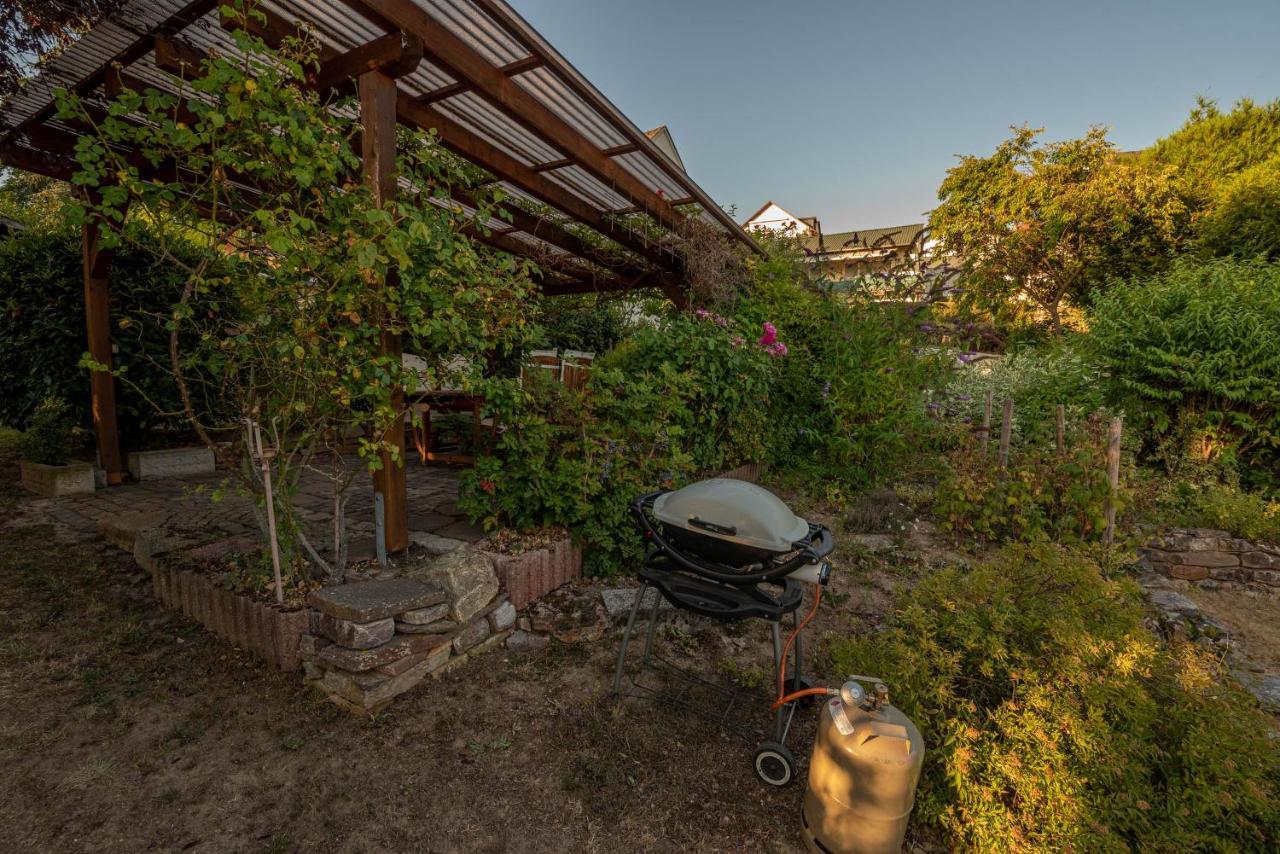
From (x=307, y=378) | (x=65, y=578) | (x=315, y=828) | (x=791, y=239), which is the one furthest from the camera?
(x=791, y=239)

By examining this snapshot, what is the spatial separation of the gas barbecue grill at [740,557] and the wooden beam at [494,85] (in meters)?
2.39

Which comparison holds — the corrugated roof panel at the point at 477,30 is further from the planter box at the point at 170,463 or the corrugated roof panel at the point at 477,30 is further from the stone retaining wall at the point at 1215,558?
the stone retaining wall at the point at 1215,558

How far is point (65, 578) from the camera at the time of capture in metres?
2.94

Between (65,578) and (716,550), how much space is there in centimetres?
362

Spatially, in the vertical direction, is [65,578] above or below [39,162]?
below

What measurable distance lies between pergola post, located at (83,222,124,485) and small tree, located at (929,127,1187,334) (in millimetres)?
14225

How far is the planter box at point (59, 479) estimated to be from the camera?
423 centimetres

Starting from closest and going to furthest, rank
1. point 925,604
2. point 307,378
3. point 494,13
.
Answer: point 925,604, point 307,378, point 494,13

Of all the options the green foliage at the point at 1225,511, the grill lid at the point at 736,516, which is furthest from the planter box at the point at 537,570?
the green foliage at the point at 1225,511

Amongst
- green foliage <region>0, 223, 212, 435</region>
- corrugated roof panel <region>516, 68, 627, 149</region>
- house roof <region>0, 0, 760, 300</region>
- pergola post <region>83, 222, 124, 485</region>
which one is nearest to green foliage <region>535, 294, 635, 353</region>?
house roof <region>0, 0, 760, 300</region>

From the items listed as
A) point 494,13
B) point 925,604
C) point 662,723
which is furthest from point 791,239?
point 662,723

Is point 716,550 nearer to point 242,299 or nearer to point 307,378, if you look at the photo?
point 307,378

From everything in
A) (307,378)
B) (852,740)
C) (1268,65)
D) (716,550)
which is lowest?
(852,740)

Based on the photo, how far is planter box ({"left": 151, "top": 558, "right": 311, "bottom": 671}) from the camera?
7.33ft
